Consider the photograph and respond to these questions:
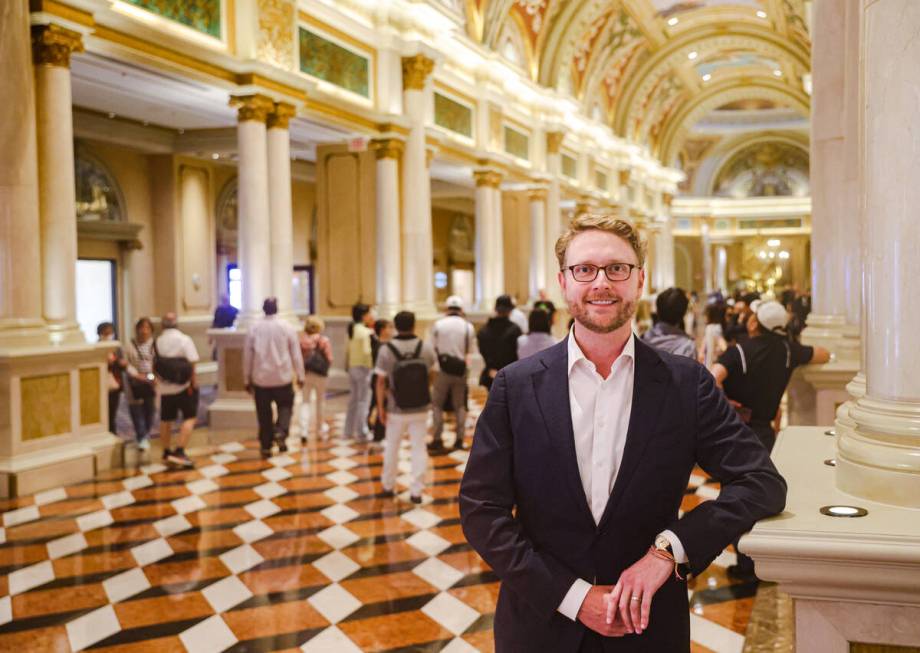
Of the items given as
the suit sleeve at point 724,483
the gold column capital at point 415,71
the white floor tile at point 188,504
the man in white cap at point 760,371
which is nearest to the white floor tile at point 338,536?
the white floor tile at point 188,504

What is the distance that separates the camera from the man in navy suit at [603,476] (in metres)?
1.66

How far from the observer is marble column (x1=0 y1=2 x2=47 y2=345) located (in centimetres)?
621

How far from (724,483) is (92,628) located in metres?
3.23

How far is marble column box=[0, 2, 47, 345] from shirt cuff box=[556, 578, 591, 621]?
19.8ft

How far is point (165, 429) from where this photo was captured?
7.43 m

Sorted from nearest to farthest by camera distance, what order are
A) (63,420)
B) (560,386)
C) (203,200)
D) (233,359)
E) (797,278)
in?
(560,386) < (63,420) < (233,359) < (203,200) < (797,278)

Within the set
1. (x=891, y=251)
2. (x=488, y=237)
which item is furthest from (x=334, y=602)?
(x=488, y=237)

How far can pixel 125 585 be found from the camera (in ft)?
14.0

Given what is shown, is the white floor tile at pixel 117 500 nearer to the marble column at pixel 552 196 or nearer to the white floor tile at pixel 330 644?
the white floor tile at pixel 330 644

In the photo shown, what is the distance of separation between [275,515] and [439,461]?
86.2 inches

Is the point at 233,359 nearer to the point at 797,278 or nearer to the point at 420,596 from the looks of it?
the point at 420,596

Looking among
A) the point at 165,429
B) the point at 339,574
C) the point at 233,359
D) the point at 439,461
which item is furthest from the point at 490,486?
the point at 233,359

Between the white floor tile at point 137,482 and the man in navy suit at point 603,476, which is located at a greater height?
the man in navy suit at point 603,476

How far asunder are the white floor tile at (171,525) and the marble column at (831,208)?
474 cm
